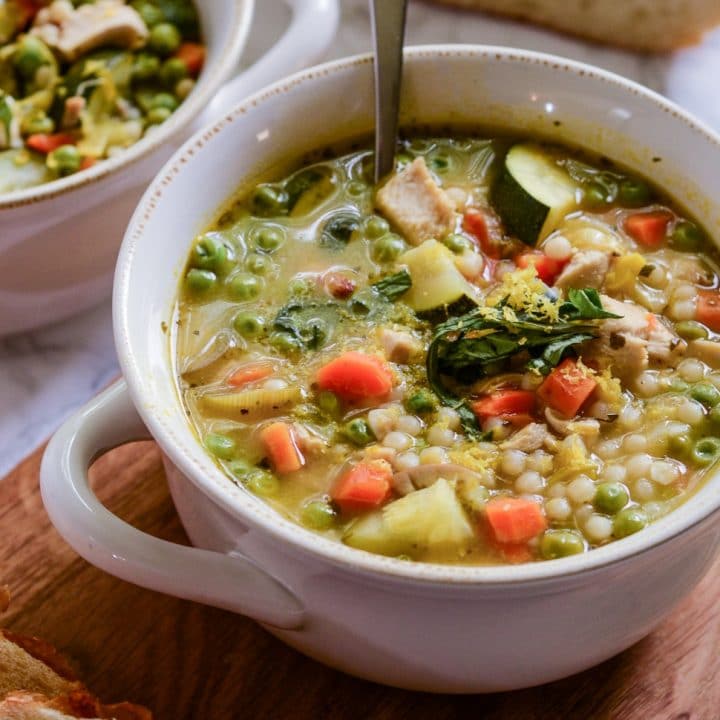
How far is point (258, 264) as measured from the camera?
10.0ft

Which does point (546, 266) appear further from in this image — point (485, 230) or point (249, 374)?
point (249, 374)

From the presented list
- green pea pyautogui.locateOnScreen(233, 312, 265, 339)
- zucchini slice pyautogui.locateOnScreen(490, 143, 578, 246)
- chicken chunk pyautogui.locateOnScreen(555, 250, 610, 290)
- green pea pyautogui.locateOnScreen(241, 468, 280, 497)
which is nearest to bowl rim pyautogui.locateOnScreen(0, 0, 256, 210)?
green pea pyautogui.locateOnScreen(233, 312, 265, 339)

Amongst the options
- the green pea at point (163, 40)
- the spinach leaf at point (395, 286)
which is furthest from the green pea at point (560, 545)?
the green pea at point (163, 40)

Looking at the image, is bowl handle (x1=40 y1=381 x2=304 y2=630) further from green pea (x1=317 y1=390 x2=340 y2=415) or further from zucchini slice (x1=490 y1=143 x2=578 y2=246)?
zucchini slice (x1=490 y1=143 x2=578 y2=246)

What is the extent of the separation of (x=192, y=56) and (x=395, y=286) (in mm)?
1565

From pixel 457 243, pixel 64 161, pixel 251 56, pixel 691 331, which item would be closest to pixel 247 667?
pixel 457 243

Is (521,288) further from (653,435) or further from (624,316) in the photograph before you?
(653,435)

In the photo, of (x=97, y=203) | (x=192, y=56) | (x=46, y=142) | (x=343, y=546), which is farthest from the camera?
(x=192, y=56)

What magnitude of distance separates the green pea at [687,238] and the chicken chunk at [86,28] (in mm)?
1982

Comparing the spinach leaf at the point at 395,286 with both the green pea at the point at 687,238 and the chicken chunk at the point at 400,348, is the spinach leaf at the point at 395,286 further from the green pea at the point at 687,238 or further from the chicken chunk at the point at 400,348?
the green pea at the point at 687,238

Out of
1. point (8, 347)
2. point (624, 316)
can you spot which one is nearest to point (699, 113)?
point (624, 316)

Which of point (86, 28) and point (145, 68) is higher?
point (86, 28)

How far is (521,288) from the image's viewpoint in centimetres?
282

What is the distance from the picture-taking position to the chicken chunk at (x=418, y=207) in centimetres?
310
